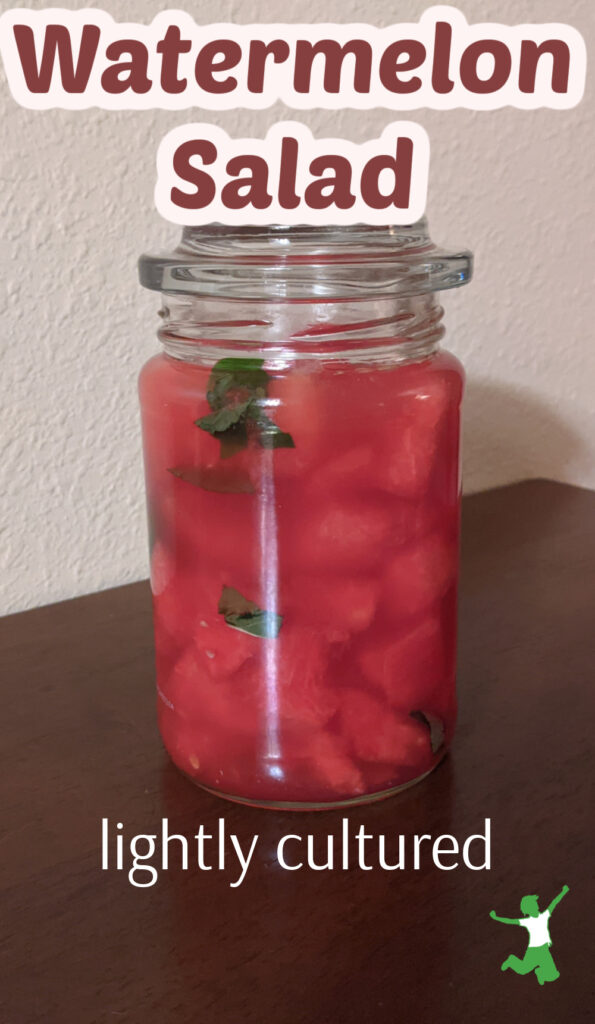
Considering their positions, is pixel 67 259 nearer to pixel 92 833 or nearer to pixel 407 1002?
pixel 92 833

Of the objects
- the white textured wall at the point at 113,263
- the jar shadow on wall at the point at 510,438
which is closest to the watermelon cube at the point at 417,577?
the white textured wall at the point at 113,263

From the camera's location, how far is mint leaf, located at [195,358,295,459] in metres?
0.44

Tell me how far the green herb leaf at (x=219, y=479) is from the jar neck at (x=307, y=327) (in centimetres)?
5

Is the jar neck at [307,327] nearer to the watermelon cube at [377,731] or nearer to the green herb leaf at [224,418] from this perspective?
the green herb leaf at [224,418]

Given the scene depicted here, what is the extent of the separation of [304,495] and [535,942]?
20 centimetres

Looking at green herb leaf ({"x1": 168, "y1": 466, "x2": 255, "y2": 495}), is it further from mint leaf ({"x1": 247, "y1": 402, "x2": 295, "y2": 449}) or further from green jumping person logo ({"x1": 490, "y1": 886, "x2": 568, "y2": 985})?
green jumping person logo ({"x1": 490, "y1": 886, "x2": 568, "y2": 985})

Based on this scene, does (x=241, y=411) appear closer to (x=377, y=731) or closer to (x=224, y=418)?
(x=224, y=418)

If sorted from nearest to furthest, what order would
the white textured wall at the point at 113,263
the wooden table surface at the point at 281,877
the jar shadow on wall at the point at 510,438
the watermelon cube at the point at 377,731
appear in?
the wooden table surface at the point at 281,877
the watermelon cube at the point at 377,731
the white textured wall at the point at 113,263
the jar shadow on wall at the point at 510,438

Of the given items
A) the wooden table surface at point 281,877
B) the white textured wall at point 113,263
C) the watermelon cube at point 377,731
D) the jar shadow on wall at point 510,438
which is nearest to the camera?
the wooden table surface at point 281,877

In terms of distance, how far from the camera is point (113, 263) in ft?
2.26

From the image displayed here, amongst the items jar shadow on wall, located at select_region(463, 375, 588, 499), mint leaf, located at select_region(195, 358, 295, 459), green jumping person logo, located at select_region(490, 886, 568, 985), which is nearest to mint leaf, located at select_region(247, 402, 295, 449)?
mint leaf, located at select_region(195, 358, 295, 459)

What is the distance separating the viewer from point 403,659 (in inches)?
18.5

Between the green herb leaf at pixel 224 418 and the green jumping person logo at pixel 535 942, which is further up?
the green herb leaf at pixel 224 418

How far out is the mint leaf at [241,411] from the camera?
0.44 metres
